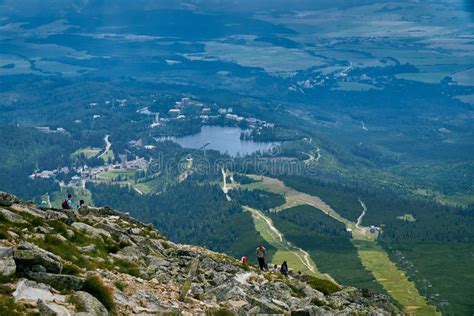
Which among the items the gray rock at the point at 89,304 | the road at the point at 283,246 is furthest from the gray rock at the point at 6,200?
the road at the point at 283,246

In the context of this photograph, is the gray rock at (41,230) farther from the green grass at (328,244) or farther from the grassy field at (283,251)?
the grassy field at (283,251)

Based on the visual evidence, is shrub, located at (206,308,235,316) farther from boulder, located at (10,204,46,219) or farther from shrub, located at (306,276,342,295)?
shrub, located at (306,276,342,295)

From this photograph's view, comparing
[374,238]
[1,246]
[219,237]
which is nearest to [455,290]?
[374,238]

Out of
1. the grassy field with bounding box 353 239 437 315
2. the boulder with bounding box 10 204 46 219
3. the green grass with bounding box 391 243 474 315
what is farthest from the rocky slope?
the green grass with bounding box 391 243 474 315

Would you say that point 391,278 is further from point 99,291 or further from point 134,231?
point 99,291

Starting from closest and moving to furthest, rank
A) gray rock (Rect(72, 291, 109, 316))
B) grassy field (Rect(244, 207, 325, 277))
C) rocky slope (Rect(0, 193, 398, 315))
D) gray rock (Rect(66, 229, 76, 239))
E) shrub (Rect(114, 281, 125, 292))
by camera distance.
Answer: gray rock (Rect(72, 291, 109, 316)) < rocky slope (Rect(0, 193, 398, 315)) < shrub (Rect(114, 281, 125, 292)) < gray rock (Rect(66, 229, 76, 239)) < grassy field (Rect(244, 207, 325, 277))

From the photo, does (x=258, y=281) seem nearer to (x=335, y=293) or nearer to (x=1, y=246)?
(x=335, y=293)
